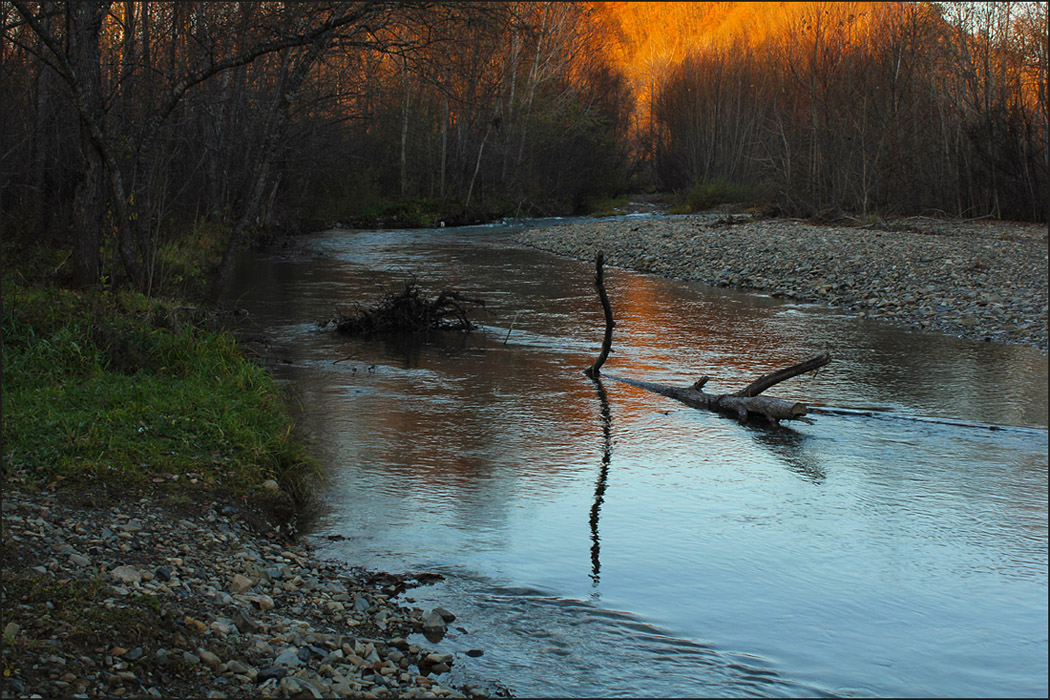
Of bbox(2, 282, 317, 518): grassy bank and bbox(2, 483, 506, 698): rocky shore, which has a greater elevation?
bbox(2, 282, 317, 518): grassy bank

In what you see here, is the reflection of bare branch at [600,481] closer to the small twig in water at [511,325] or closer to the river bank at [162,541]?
the river bank at [162,541]

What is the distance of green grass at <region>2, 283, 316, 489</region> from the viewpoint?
20.2 feet

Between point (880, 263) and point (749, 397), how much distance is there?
11132 mm

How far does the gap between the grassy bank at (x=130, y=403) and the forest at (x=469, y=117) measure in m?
2.22

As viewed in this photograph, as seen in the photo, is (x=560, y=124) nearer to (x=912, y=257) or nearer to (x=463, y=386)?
(x=912, y=257)

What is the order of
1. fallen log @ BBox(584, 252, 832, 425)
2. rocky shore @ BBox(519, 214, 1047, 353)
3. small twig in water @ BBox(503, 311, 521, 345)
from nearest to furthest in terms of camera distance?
fallen log @ BBox(584, 252, 832, 425), small twig in water @ BBox(503, 311, 521, 345), rocky shore @ BBox(519, 214, 1047, 353)

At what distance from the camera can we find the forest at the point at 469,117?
11.1m

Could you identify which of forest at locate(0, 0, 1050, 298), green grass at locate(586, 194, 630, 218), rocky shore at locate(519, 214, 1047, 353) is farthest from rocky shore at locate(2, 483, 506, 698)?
green grass at locate(586, 194, 630, 218)

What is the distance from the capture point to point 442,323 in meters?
14.2

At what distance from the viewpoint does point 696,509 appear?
6.86 metres

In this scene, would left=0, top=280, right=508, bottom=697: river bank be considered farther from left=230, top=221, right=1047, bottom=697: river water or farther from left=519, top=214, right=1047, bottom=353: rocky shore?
left=519, top=214, right=1047, bottom=353: rocky shore

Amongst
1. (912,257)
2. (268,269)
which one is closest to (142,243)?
(268,269)

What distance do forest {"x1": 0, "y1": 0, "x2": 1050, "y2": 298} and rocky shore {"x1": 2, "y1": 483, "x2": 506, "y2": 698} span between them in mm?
5733

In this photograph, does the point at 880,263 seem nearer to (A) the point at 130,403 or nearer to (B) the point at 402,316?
(B) the point at 402,316
